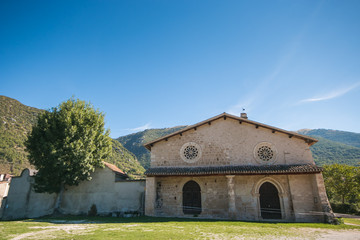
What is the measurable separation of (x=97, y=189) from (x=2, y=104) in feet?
219

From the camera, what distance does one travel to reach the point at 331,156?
3041 inches

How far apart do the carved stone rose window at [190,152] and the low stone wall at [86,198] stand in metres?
4.43

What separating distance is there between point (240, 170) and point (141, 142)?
71304 mm

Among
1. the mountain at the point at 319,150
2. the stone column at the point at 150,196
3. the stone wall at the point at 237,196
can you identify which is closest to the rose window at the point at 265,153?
the stone wall at the point at 237,196

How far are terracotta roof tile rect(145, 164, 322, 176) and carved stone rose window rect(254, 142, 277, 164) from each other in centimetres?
100

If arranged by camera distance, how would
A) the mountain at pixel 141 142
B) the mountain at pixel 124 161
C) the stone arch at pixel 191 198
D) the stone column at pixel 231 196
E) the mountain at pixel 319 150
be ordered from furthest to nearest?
the mountain at pixel 141 142 < the mountain at pixel 319 150 < the mountain at pixel 124 161 < the stone arch at pixel 191 198 < the stone column at pixel 231 196

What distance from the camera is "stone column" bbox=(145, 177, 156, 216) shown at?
53.2 feet

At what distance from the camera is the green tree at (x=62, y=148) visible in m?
17.2

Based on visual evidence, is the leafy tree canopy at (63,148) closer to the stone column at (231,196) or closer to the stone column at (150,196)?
the stone column at (150,196)

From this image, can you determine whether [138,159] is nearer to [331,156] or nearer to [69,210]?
[69,210]

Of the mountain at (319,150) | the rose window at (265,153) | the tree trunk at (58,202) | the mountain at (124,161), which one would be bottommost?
the tree trunk at (58,202)

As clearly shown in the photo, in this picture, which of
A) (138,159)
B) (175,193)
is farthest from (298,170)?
A: (138,159)

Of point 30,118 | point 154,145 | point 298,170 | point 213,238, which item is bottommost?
point 213,238

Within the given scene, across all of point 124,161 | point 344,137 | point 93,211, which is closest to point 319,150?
point 344,137
